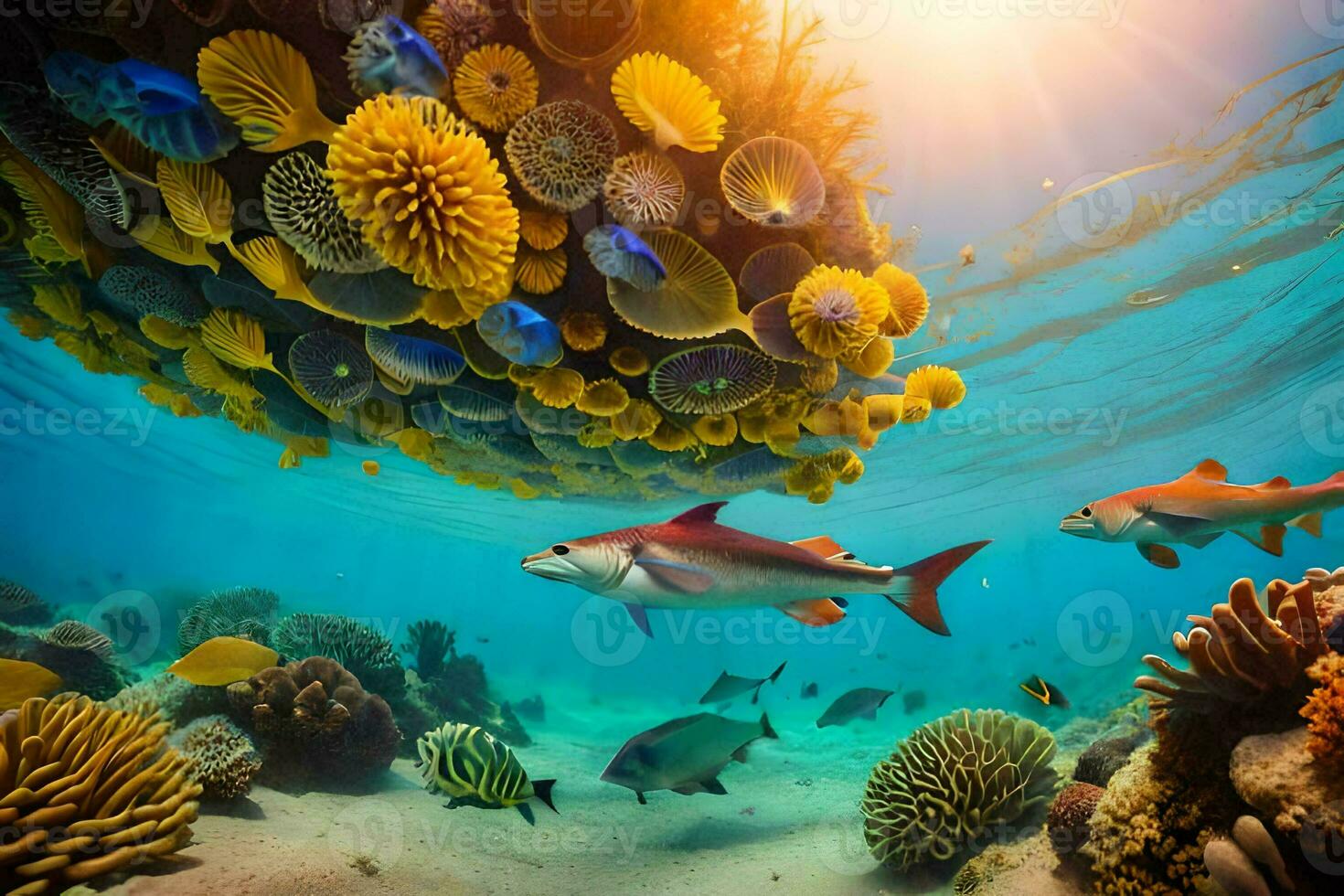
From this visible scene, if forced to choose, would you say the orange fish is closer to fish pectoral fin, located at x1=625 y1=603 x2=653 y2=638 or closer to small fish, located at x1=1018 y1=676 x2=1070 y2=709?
fish pectoral fin, located at x1=625 y1=603 x2=653 y2=638

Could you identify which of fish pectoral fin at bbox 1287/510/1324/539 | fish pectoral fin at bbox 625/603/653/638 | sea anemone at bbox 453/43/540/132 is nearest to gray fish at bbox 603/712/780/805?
fish pectoral fin at bbox 625/603/653/638

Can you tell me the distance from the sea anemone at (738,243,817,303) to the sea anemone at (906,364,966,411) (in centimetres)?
175

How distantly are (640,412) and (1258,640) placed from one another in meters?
4.08

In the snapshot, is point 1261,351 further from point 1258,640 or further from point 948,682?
point 948,682

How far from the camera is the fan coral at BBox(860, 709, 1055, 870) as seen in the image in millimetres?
4445

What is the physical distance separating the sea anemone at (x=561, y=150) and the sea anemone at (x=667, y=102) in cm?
20

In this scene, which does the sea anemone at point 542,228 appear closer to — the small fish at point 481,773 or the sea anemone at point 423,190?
the sea anemone at point 423,190

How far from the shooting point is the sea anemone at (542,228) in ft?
11.8

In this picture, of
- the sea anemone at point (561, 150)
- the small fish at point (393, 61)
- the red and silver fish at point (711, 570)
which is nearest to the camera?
the red and silver fish at point (711, 570)

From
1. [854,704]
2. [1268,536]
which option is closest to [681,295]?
[1268,536]

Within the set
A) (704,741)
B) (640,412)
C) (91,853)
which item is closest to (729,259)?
(640,412)

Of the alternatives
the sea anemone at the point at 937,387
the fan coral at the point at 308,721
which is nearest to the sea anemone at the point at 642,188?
the sea anemone at the point at 937,387

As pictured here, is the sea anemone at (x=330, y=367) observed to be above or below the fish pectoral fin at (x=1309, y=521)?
above

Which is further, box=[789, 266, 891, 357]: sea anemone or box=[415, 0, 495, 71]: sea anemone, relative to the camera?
box=[789, 266, 891, 357]: sea anemone
